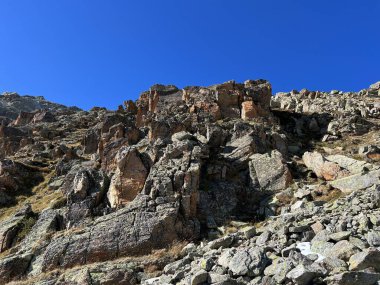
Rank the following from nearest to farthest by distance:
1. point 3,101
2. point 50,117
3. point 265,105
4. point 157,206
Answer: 1. point 157,206
2. point 265,105
3. point 50,117
4. point 3,101

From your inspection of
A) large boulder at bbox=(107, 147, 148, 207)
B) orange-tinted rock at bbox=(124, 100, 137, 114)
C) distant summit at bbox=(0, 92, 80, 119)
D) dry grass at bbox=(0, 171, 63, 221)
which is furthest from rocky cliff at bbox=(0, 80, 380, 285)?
distant summit at bbox=(0, 92, 80, 119)

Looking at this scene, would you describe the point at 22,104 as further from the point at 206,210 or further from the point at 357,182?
the point at 357,182

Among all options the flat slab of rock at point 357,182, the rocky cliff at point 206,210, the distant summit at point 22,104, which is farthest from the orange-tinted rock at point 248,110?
the distant summit at point 22,104

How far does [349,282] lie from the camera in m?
9.62

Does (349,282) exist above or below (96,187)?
below

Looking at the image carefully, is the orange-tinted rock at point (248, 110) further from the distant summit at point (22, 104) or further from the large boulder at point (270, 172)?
the distant summit at point (22, 104)

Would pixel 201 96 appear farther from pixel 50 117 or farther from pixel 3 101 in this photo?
pixel 3 101

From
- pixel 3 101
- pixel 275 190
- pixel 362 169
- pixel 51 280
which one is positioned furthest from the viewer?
pixel 3 101

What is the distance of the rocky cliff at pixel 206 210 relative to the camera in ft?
40.0

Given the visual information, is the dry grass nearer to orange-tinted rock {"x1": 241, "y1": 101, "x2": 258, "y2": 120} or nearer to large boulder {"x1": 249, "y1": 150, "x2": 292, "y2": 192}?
large boulder {"x1": 249, "y1": 150, "x2": 292, "y2": 192}

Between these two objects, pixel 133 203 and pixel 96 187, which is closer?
pixel 133 203

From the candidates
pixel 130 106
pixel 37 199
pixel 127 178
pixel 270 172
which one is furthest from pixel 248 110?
pixel 130 106

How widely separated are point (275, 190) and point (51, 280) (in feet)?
43.2

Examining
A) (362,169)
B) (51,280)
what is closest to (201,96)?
(362,169)
